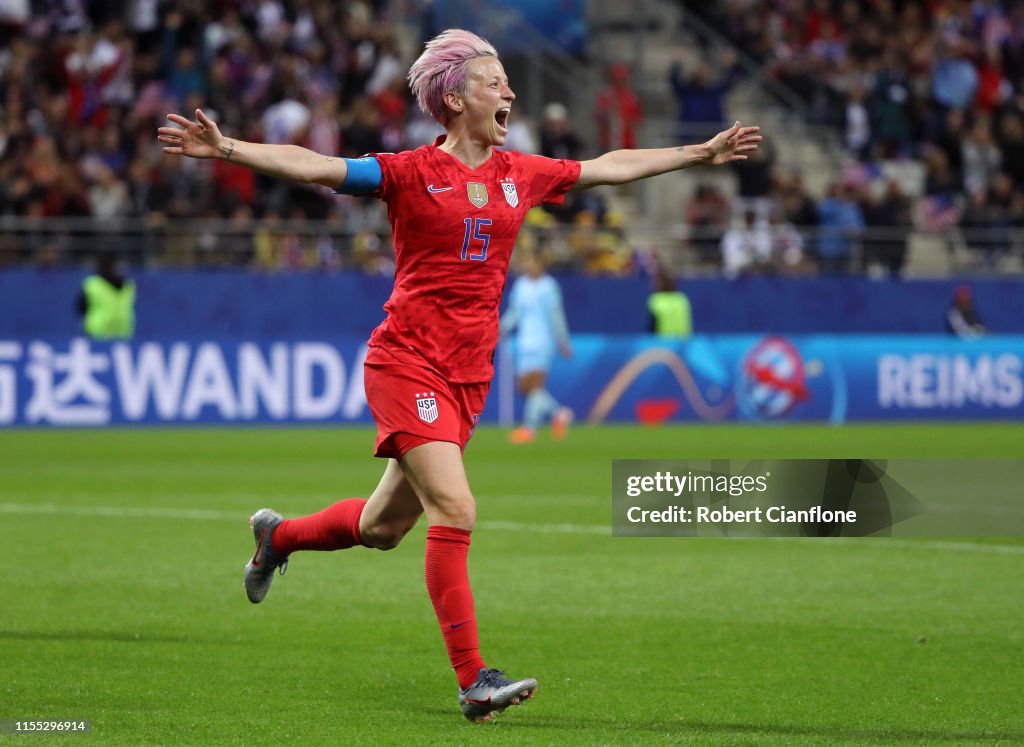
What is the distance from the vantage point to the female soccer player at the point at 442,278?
611 cm

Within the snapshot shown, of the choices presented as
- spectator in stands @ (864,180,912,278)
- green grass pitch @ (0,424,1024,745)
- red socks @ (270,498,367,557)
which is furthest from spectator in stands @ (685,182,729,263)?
red socks @ (270,498,367,557)

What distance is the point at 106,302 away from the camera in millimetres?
22422

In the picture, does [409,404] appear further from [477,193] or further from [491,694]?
[491,694]

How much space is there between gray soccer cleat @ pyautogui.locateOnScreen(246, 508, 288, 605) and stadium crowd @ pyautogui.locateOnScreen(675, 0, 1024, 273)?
20287 millimetres

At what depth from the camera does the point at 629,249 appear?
26500 mm

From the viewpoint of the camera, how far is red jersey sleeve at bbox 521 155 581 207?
6707 millimetres

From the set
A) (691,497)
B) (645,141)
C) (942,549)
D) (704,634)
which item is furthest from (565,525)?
(645,141)

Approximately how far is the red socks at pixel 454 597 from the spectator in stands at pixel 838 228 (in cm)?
2172

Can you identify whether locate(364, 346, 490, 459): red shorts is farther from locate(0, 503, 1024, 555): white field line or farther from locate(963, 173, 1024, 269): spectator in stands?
locate(963, 173, 1024, 269): spectator in stands

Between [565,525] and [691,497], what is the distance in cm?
591

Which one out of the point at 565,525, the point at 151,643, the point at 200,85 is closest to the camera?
the point at 151,643

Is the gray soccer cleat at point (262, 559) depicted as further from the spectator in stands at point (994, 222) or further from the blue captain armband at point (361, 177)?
the spectator in stands at point (994, 222)

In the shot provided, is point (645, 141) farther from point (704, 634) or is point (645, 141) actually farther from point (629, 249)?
point (704, 634)

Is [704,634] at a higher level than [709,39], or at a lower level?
lower
